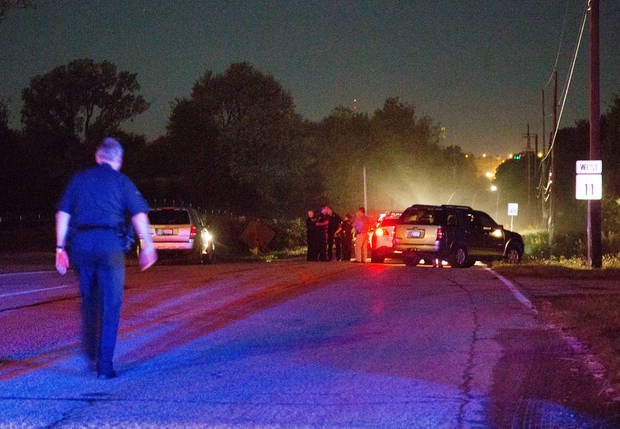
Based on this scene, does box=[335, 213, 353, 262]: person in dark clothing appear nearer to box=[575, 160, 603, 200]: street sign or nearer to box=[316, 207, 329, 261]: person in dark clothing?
box=[316, 207, 329, 261]: person in dark clothing

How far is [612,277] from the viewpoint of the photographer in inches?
720

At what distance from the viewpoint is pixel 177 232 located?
2489 cm

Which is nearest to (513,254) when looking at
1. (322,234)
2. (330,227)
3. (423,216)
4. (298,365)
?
(423,216)

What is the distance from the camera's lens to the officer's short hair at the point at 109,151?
6949mm

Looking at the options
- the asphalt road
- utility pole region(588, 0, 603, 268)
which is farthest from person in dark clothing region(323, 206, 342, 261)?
the asphalt road

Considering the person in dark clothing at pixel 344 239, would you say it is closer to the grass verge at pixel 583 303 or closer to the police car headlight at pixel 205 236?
the police car headlight at pixel 205 236

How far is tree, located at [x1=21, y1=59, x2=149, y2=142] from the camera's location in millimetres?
57594

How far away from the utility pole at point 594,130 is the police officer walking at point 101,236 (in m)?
18.5

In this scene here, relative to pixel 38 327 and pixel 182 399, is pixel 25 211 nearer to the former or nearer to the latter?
pixel 38 327

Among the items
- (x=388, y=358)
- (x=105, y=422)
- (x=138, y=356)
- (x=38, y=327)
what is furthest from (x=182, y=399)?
(x=38, y=327)

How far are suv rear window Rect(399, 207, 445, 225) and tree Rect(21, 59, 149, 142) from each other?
3745 cm

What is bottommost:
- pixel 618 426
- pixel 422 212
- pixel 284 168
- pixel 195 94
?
pixel 618 426

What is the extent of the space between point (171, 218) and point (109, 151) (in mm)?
18330

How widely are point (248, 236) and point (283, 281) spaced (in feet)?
62.6
